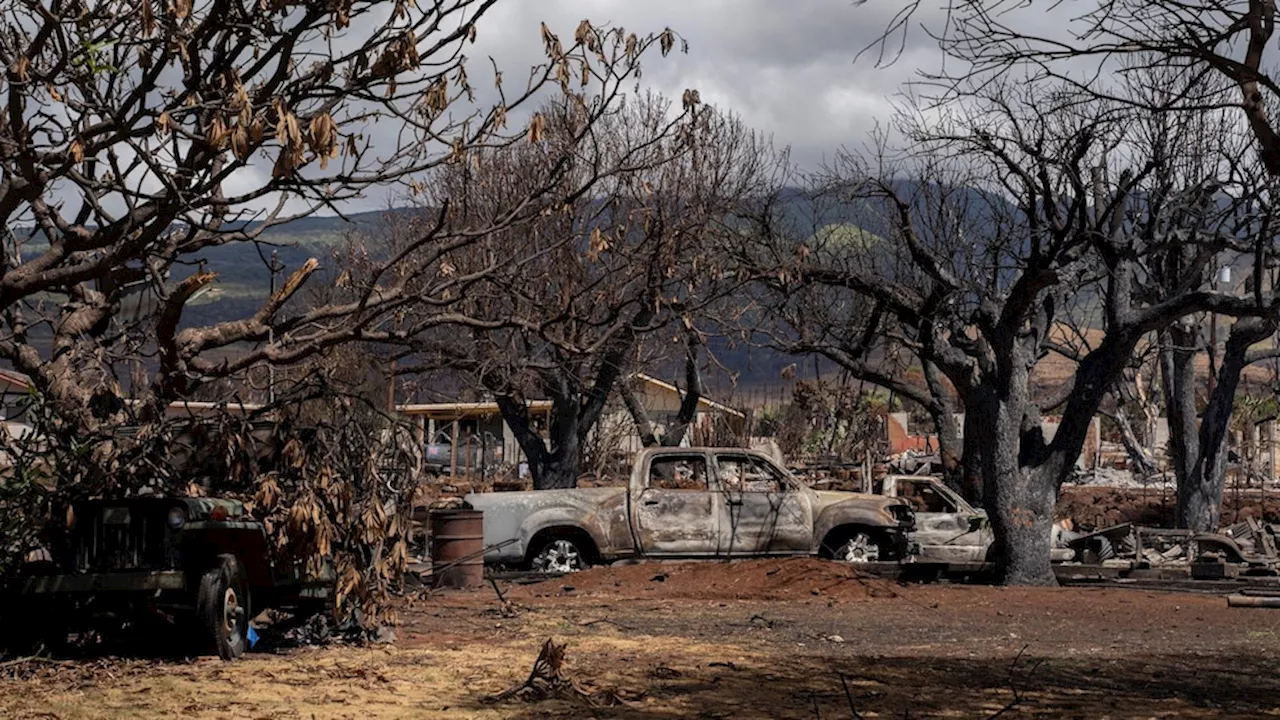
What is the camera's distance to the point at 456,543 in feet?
60.5

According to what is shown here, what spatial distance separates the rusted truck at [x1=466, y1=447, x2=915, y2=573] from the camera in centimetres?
1938

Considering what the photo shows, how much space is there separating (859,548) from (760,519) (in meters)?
1.63

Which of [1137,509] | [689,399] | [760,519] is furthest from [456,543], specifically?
[1137,509]

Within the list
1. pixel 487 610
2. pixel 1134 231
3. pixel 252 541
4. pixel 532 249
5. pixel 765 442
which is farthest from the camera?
pixel 765 442

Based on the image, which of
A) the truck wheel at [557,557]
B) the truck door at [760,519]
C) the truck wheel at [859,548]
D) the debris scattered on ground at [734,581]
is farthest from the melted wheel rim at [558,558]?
the truck wheel at [859,548]

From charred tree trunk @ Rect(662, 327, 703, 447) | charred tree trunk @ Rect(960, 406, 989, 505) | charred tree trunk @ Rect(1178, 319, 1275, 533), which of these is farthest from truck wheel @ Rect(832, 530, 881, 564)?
charred tree trunk @ Rect(1178, 319, 1275, 533)

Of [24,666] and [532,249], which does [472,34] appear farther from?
[532,249]

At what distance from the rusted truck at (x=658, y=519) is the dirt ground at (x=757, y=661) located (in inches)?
44.6

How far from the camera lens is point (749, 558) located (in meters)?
19.8

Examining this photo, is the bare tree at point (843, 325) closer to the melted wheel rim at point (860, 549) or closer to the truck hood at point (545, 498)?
the melted wheel rim at point (860, 549)

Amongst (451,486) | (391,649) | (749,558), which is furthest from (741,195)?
(391,649)

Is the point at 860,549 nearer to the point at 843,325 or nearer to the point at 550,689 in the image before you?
the point at 843,325

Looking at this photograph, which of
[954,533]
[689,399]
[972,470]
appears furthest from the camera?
[689,399]

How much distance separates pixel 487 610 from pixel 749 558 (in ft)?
15.9
